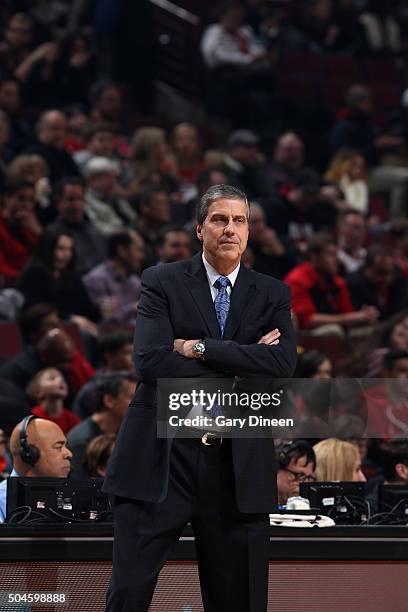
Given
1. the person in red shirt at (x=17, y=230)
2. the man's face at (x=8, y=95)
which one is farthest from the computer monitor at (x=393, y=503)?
the man's face at (x=8, y=95)

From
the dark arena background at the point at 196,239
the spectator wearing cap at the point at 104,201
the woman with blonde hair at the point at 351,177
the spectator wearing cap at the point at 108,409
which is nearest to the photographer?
the dark arena background at the point at 196,239

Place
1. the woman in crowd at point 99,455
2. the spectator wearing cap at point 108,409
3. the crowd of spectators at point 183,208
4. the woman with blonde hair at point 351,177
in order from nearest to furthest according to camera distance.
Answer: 1. the woman in crowd at point 99,455
2. the spectator wearing cap at point 108,409
3. the crowd of spectators at point 183,208
4. the woman with blonde hair at point 351,177

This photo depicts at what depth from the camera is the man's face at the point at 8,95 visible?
35.1ft

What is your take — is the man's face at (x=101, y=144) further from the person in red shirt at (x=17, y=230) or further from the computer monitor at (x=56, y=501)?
the computer monitor at (x=56, y=501)

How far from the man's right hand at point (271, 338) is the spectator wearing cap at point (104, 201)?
619 cm

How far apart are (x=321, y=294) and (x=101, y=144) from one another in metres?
2.46

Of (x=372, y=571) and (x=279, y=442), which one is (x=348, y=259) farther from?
(x=372, y=571)

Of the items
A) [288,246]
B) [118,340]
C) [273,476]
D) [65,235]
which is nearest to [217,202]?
[273,476]

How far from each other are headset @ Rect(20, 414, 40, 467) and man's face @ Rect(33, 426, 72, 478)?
29 millimetres

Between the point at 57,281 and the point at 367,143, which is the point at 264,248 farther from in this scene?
the point at 367,143

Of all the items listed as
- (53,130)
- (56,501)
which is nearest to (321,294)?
(53,130)

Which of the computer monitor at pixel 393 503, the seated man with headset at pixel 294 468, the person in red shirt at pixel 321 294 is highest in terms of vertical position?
the person in red shirt at pixel 321 294

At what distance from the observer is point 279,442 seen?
18.6 feet

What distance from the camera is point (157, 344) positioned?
143 inches
